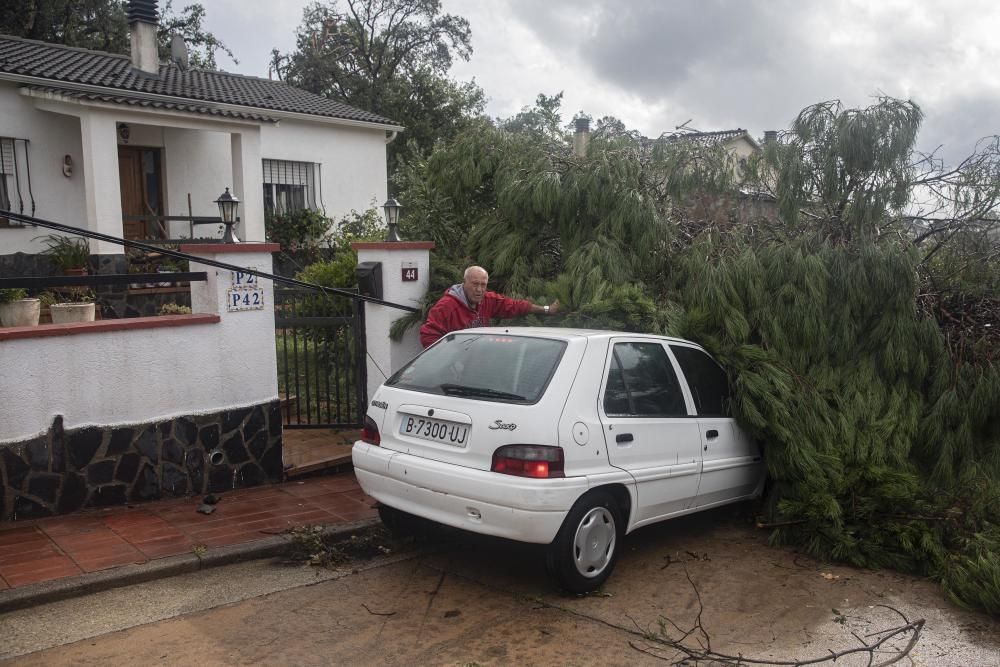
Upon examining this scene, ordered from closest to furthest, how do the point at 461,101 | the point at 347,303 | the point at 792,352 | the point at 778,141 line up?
the point at 792,352
the point at 778,141
the point at 347,303
the point at 461,101

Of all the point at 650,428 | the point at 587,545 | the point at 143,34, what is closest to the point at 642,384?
the point at 650,428

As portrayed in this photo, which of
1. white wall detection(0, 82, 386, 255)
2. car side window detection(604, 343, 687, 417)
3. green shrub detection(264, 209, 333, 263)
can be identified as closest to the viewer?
car side window detection(604, 343, 687, 417)

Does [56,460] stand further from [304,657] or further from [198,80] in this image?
A: [198,80]

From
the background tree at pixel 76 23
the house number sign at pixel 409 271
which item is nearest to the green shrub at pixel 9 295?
the house number sign at pixel 409 271

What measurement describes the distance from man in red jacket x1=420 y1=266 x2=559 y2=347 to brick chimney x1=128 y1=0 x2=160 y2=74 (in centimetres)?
1312

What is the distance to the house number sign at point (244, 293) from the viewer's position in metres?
6.82

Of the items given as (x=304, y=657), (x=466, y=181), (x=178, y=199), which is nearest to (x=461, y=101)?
(x=178, y=199)

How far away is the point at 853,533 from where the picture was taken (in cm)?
577

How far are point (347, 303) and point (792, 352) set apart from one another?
14.4 ft

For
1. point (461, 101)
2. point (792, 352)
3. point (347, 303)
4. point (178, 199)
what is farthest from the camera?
point (461, 101)

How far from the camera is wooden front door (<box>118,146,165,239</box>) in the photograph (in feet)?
52.6

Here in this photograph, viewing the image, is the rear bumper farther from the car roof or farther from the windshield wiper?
the car roof

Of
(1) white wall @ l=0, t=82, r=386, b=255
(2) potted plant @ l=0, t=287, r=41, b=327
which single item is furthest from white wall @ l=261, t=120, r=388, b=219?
(2) potted plant @ l=0, t=287, r=41, b=327

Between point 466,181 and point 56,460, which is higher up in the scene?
point 466,181
